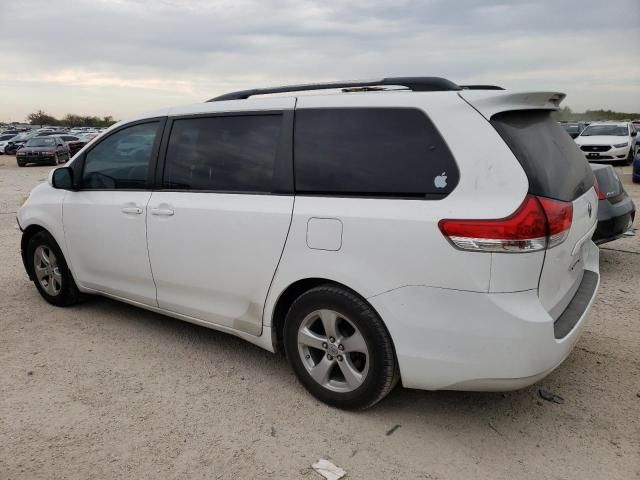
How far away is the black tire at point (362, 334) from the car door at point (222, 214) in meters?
0.27

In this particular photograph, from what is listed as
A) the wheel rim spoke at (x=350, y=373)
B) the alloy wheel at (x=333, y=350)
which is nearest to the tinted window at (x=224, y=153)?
the alloy wheel at (x=333, y=350)

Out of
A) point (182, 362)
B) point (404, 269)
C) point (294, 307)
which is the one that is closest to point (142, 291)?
point (182, 362)

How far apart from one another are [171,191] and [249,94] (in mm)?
844

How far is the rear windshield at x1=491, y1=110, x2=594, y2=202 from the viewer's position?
251 cm

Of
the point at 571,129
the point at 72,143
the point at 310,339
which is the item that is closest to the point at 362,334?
the point at 310,339

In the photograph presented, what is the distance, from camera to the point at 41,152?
2595 centimetres

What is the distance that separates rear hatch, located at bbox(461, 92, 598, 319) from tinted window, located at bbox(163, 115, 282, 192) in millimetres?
1219

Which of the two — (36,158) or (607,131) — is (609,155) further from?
(36,158)

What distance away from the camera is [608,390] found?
3.23 meters

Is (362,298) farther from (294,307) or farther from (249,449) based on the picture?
(249,449)

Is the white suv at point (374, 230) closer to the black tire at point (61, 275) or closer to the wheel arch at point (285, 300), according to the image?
the wheel arch at point (285, 300)

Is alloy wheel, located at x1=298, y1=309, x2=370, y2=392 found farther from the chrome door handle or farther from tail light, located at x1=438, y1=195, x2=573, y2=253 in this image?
the chrome door handle

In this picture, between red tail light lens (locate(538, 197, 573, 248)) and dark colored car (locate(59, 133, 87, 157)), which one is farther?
dark colored car (locate(59, 133, 87, 157))

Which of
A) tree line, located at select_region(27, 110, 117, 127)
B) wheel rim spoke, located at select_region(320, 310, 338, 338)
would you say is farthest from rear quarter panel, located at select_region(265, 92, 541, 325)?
tree line, located at select_region(27, 110, 117, 127)
